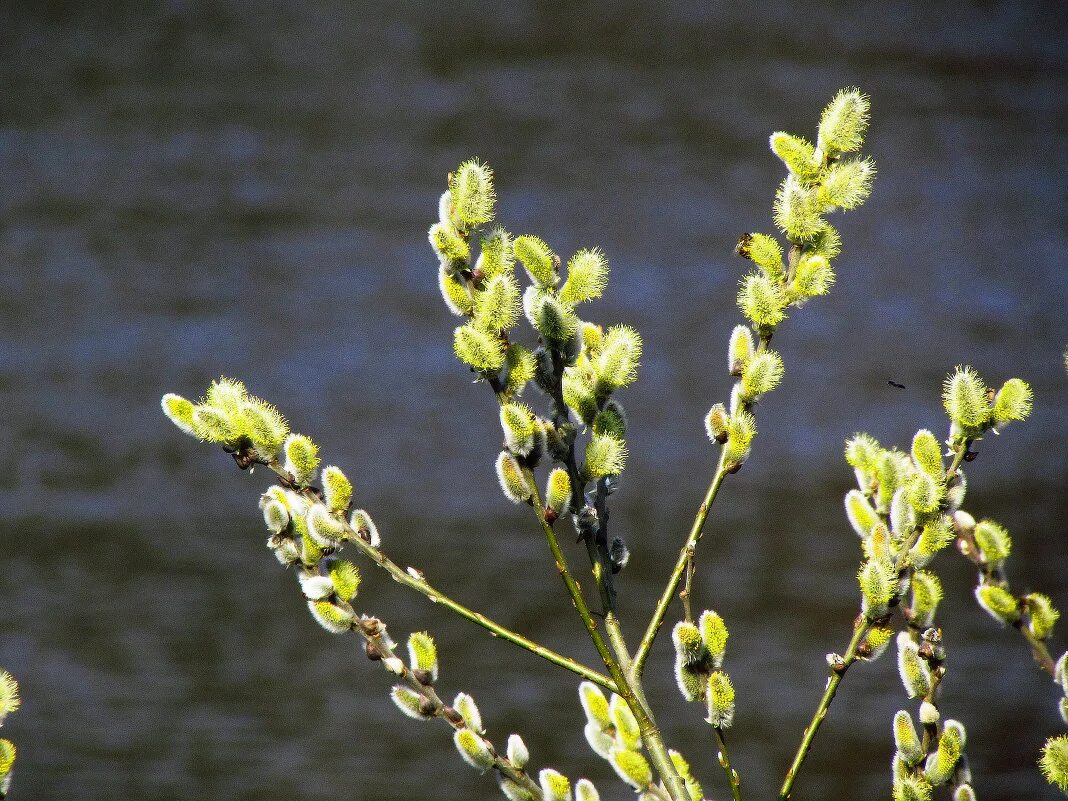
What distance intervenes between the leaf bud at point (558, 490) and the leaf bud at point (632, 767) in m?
0.07

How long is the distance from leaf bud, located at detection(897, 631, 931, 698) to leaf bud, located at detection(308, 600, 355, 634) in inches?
7.1

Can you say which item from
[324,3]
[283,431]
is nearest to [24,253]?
[324,3]

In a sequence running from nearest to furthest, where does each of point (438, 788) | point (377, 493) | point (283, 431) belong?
point (283, 431) < point (438, 788) < point (377, 493)

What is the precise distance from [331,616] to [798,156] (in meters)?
0.20

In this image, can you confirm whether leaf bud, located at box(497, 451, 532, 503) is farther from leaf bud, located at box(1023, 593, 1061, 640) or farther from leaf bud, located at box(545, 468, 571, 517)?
leaf bud, located at box(1023, 593, 1061, 640)

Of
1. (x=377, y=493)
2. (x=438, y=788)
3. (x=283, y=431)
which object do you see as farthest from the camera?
(x=377, y=493)

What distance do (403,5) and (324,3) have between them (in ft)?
0.28

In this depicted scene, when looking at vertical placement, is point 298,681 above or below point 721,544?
below

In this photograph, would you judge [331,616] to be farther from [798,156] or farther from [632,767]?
[798,156]

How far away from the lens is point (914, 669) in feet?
1.23

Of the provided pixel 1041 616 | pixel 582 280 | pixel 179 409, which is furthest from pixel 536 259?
pixel 1041 616

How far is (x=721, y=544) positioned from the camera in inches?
45.8

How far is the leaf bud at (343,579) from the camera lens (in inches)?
13.5

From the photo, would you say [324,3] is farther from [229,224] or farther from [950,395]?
[950,395]
